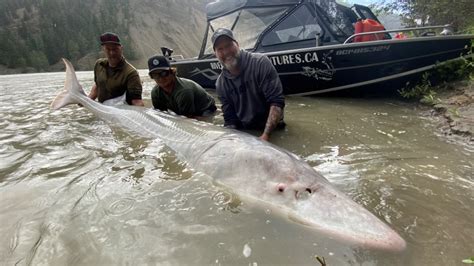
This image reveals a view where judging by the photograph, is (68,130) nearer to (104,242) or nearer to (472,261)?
(104,242)

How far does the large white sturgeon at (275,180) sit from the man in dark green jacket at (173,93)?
0.73 metres

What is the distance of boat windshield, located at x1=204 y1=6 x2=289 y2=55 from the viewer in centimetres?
662

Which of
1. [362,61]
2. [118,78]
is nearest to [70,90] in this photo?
[118,78]

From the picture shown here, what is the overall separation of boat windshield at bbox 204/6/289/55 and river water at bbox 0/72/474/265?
3.20m

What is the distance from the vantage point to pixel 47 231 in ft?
6.58

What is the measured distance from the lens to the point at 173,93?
179 inches

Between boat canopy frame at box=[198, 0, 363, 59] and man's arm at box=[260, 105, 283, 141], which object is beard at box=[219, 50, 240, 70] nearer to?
man's arm at box=[260, 105, 283, 141]

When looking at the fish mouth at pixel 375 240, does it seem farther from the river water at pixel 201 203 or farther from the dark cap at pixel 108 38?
the dark cap at pixel 108 38

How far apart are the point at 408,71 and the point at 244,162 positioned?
3.98m

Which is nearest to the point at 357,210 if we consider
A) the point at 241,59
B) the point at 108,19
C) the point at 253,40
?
the point at 241,59

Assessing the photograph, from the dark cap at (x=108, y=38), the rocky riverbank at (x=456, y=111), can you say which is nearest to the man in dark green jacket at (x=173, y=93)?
the dark cap at (x=108, y=38)

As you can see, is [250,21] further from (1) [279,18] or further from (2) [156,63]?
(2) [156,63]

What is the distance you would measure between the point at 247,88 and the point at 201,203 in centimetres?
192

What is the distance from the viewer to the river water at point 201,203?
5.69ft
